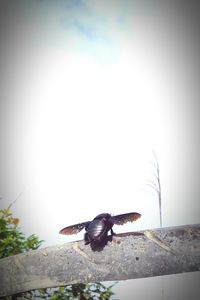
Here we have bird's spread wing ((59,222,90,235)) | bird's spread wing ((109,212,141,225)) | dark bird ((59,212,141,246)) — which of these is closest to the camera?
dark bird ((59,212,141,246))

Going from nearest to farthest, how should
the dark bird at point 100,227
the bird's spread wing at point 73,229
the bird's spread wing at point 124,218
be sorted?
the dark bird at point 100,227, the bird's spread wing at point 124,218, the bird's spread wing at point 73,229

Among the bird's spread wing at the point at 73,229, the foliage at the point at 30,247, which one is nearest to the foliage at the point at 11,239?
the foliage at the point at 30,247

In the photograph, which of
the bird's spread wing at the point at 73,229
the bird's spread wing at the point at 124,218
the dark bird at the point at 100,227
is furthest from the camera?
the bird's spread wing at the point at 73,229

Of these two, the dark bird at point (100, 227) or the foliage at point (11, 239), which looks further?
the foliage at point (11, 239)

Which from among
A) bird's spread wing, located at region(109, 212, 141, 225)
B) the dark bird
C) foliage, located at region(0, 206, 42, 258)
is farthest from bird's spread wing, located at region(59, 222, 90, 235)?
foliage, located at region(0, 206, 42, 258)

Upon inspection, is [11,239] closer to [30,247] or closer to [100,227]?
[30,247]

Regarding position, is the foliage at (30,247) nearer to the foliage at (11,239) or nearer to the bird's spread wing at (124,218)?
the foliage at (11,239)

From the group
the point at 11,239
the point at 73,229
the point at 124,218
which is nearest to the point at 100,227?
the point at 124,218

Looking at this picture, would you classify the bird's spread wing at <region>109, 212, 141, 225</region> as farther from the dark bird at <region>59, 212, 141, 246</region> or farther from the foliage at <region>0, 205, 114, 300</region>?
the foliage at <region>0, 205, 114, 300</region>
